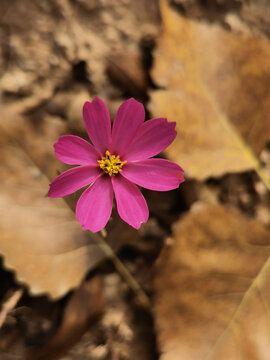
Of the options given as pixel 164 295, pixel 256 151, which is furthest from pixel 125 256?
pixel 256 151

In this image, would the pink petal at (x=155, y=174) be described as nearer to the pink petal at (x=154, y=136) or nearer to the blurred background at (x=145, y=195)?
the pink petal at (x=154, y=136)

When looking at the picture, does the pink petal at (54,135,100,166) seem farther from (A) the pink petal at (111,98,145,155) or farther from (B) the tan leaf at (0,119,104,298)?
(B) the tan leaf at (0,119,104,298)

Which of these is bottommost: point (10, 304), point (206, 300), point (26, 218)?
point (206, 300)

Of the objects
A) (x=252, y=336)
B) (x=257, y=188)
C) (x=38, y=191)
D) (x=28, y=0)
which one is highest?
(x=28, y=0)

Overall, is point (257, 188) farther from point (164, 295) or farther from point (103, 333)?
point (103, 333)

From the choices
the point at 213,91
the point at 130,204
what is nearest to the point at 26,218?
the point at 130,204

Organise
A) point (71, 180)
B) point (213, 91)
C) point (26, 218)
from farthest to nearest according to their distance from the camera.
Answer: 1. point (213, 91)
2. point (26, 218)
3. point (71, 180)

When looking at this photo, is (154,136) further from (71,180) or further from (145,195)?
(145,195)
